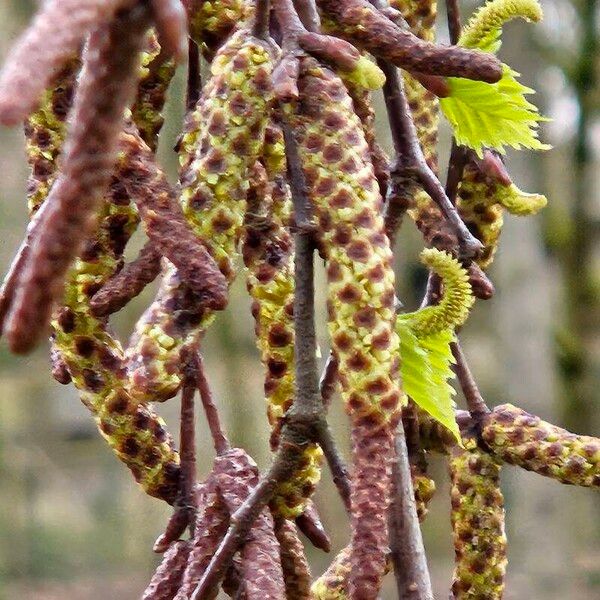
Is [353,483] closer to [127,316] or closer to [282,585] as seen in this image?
[282,585]

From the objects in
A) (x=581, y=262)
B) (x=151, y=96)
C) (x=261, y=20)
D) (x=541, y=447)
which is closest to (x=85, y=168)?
(x=261, y=20)

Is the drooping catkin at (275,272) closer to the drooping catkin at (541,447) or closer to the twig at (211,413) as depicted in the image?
the twig at (211,413)

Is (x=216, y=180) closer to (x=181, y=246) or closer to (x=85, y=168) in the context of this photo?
(x=181, y=246)

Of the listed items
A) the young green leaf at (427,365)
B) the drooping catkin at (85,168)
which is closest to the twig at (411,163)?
the young green leaf at (427,365)

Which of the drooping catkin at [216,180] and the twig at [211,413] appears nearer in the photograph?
the drooping catkin at [216,180]

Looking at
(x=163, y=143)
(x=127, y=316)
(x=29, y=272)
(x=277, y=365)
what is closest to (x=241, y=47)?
(x=277, y=365)

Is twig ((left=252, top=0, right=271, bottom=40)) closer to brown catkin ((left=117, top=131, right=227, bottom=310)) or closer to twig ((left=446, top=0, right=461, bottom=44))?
brown catkin ((left=117, top=131, right=227, bottom=310))
